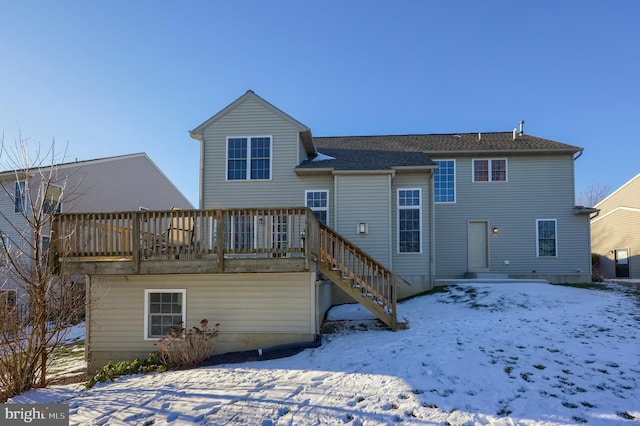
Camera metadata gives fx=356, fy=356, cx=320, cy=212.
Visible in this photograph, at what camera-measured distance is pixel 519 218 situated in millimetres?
14062

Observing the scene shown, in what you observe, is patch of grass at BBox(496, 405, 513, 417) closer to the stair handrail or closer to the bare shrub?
the stair handrail

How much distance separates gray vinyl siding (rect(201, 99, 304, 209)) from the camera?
12203 mm

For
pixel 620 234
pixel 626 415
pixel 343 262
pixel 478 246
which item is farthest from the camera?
pixel 620 234

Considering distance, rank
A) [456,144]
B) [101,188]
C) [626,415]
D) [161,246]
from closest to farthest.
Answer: [626,415] → [161,246] → [456,144] → [101,188]

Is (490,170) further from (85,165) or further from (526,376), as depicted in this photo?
(85,165)

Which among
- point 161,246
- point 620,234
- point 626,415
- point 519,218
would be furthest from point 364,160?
point 620,234

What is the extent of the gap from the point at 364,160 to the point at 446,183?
3.86 metres

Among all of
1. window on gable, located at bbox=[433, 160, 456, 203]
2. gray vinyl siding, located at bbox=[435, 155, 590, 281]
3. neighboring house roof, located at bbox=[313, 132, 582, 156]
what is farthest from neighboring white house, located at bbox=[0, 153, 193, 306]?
gray vinyl siding, located at bbox=[435, 155, 590, 281]

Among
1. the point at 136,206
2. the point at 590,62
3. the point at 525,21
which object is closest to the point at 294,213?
the point at 525,21

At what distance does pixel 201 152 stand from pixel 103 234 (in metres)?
5.34

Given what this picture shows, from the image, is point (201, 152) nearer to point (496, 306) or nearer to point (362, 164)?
point (362, 164)

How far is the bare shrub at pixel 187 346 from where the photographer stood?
7.21 meters

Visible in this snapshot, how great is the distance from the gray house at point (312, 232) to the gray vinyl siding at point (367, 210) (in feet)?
0.12

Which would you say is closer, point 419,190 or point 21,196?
point 21,196
